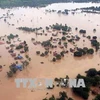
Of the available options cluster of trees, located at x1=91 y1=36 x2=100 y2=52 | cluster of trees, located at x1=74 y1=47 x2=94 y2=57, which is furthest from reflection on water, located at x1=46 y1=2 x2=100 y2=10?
cluster of trees, located at x1=74 y1=47 x2=94 y2=57

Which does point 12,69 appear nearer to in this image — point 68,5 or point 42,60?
point 42,60

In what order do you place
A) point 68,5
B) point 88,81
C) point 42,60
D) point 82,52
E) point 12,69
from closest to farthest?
point 88,81, point 12,69, point 42,60, point 82,52, point 68,5

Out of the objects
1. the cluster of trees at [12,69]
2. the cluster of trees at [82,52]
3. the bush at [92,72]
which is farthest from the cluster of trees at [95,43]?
the cluster of trees at [12,69]

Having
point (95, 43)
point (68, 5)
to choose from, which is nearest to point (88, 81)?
point (95, 43)

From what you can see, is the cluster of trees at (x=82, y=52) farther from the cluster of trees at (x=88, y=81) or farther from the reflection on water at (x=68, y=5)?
the reflection on water at (x=68, y=5)

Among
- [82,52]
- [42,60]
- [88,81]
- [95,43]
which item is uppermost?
[95,43]

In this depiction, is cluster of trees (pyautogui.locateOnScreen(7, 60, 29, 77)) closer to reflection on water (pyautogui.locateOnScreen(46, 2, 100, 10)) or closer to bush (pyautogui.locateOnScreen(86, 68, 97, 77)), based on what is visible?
bush (pyautogui.locateOnScreen(86, 68, 97, 77))

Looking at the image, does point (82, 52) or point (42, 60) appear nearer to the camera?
point (42, 60)
